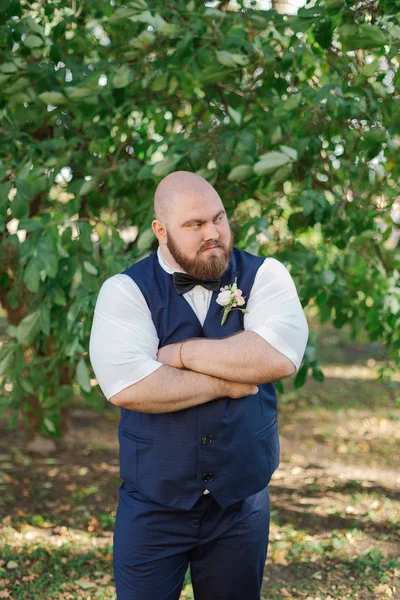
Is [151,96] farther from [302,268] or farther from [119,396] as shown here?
[119,396]

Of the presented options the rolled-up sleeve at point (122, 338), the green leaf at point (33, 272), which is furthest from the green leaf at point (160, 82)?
the rolled-up sleeve at point (122, 338)

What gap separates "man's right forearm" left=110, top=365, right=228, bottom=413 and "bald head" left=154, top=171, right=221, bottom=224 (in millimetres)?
484

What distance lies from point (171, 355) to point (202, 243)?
0.36m

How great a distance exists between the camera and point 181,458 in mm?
2170

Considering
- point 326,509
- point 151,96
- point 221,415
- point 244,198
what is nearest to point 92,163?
point 151,96

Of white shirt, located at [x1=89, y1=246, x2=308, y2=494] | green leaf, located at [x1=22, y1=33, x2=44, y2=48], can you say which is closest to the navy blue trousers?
white shirt, located at [x1=89, y1=246, x2=308, y2=494]

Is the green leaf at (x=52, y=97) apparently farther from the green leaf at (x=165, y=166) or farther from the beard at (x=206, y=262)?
the beard at (x=206, y=262)

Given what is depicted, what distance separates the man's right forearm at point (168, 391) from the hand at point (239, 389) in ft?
0.06

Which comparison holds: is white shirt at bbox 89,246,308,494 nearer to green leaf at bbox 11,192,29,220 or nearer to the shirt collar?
the shirt collar

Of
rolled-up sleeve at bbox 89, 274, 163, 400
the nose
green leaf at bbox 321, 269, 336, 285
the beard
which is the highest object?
the nose

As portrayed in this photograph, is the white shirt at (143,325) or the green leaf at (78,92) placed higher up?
the green leaf at (78,92)

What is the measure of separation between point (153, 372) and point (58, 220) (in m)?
1.12

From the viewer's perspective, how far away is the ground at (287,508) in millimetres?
3713

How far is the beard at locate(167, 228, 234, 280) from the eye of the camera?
222 cm
